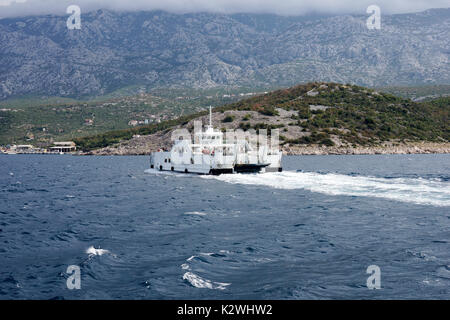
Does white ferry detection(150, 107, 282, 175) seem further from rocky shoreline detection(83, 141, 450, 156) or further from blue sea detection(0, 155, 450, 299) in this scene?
rocky shoreline detection(83, 141, 450, 156)

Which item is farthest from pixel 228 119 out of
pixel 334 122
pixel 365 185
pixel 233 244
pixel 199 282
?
pixel 199 282

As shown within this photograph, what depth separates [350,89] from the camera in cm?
18988

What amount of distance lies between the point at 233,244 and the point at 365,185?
24657 millimetres

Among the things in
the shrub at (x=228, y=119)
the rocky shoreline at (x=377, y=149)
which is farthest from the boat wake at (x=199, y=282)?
the shrub at (x=228, y=119)

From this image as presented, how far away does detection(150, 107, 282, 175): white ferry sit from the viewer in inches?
2301

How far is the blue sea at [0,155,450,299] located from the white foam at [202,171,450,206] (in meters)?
0.29

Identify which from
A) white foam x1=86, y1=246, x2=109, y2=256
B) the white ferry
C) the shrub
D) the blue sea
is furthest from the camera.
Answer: the shrub

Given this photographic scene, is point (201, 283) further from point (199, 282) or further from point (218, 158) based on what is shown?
point (218, 158)

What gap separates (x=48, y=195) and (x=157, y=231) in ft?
76.8

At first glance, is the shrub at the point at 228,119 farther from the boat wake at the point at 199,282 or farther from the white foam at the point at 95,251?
the boat wake at the point at 199,282

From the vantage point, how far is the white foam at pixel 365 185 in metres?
34.5

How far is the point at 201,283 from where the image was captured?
51.4ft

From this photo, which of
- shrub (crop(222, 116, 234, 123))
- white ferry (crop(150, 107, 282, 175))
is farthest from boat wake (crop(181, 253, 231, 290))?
shrub (crop(222, 116, 234, 123))
